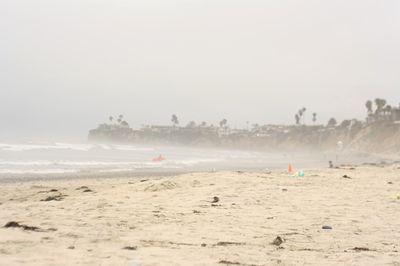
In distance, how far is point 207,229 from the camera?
5980 mm

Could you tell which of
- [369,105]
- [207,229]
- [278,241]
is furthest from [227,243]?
[369,105]

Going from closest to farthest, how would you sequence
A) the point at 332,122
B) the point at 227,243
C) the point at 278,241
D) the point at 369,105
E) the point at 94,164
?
the point at 227,243, the point at 278,241, the point at 94,164, the point at 369,105, the point at 332,122

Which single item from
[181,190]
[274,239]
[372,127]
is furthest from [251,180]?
[372,127]

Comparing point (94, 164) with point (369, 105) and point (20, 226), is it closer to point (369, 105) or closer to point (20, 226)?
point (20, 226)

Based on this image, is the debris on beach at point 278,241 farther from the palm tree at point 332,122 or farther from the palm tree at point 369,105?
the palm tree at point 332,122

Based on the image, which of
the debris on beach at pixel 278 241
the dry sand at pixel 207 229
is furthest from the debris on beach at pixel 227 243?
the debris on beach at pixel 278 241

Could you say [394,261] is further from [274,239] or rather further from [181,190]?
[181,190]

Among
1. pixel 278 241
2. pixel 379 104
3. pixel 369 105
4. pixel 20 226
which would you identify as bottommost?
pixel 278 241

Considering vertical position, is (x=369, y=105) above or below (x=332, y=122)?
above

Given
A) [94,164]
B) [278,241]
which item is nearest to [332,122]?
[94,164]

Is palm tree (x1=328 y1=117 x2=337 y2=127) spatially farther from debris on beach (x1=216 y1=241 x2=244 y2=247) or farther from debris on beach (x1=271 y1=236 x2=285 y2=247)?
debris on beach (x1=216 y1=241 x2=244 y2=247)

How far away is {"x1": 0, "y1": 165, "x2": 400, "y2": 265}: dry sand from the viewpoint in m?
4.46

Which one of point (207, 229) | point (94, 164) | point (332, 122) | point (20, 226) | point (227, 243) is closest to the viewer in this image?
point (227, 243)

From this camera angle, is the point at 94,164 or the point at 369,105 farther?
the point at 369,105
